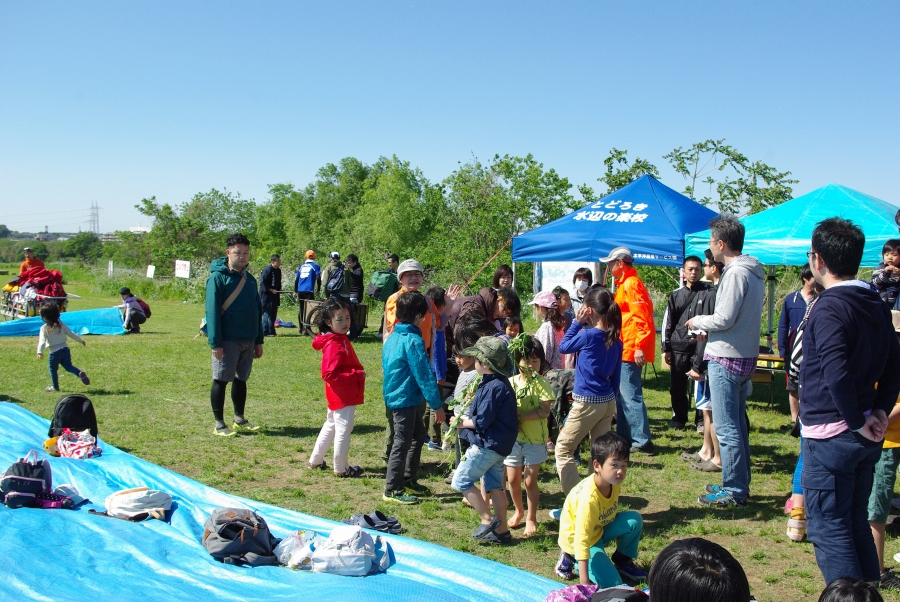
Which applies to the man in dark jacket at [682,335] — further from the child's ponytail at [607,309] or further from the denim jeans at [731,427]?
the denim jeans at [731,427]

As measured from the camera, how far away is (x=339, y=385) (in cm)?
610

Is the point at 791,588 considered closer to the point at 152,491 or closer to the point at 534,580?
the point at 534,580

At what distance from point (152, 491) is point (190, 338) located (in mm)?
11143

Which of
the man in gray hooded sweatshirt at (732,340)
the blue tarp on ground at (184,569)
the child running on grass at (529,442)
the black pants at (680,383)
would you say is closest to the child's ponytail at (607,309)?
the man in gray hooded sweatshirt at (732,340)

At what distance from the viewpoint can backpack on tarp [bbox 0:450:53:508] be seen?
4.82 meters

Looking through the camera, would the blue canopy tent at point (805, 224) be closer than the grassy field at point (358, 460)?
No

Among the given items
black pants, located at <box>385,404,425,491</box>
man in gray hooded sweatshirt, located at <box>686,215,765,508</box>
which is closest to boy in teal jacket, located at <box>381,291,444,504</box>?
black pants, located at <box>385,404,425,491</box>

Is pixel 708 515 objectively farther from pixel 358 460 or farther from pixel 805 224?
pixel 805 224

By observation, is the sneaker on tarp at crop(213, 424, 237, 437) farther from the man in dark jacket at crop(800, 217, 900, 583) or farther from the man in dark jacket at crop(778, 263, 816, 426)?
the man in dark jacket at crop(800, 217, 900, 583)

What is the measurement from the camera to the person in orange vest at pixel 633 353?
693cm

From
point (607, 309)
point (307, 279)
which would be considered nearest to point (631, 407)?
point (607, 309)

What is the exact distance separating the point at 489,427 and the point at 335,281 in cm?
1067

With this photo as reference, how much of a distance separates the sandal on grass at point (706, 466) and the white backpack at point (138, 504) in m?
4.37

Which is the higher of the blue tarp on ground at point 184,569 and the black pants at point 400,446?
the black pants at point 400,446
